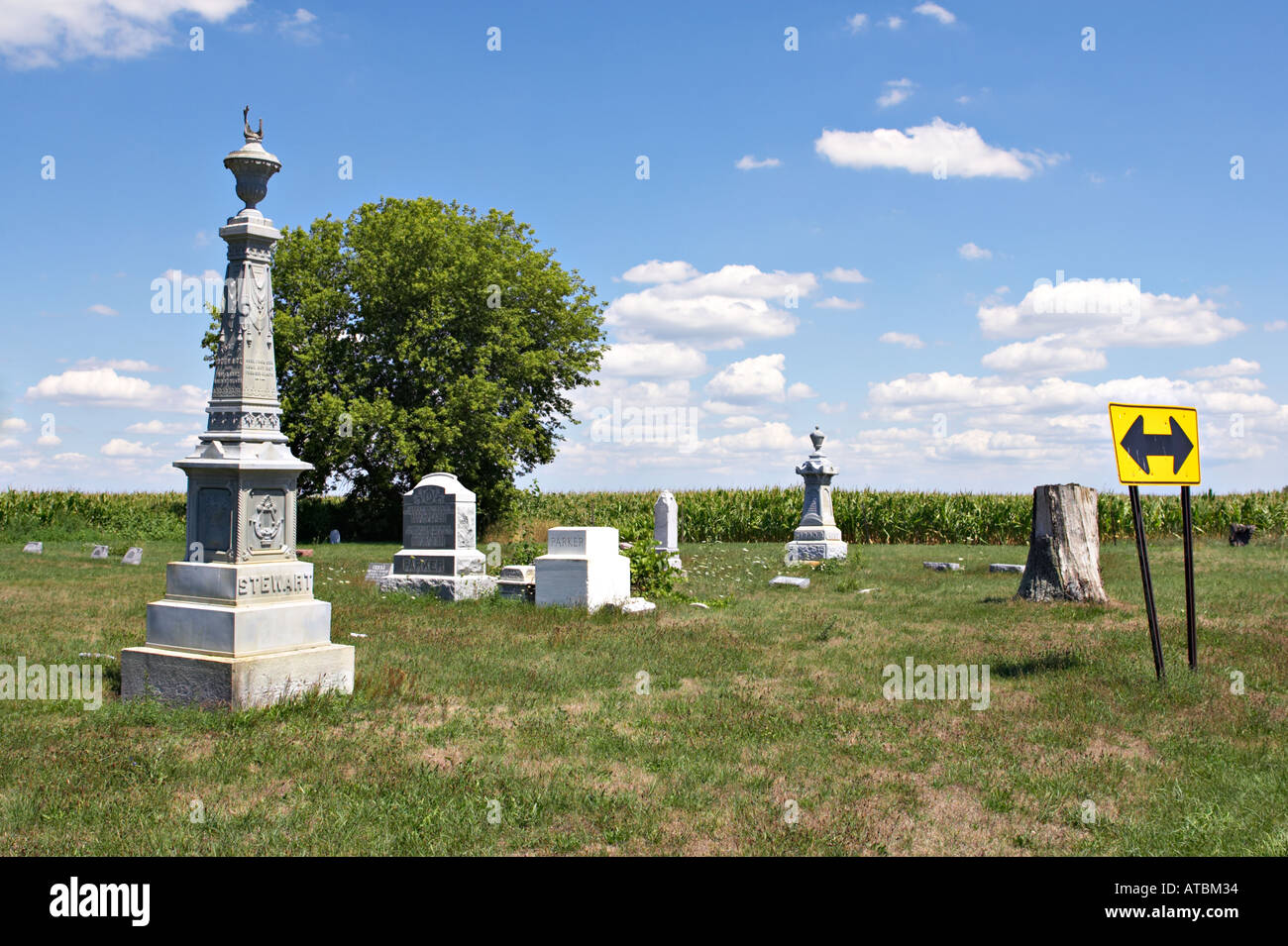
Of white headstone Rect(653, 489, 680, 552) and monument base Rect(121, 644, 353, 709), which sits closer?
monument base Rect(121, 644, 353, 709)

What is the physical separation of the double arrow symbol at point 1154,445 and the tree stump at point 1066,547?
191 inches

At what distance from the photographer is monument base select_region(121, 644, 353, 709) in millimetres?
7863

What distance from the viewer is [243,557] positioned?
8.27 m

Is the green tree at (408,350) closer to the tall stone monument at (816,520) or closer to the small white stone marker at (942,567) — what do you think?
the tall stone monument at (816,520)

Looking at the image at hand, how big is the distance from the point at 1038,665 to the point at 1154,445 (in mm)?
2557

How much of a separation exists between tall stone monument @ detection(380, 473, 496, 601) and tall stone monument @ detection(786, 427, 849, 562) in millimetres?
11153

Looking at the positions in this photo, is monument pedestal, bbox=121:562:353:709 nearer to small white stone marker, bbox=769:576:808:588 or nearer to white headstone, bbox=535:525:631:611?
white headstone, bbox=535:525:631:611

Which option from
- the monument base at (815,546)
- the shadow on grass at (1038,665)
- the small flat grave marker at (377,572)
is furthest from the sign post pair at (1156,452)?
the monument base at (815,546)

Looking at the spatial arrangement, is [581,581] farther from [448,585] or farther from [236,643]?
[236,643]

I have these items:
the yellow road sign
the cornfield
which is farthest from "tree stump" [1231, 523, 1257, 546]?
the yellow road sign

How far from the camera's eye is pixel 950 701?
8.66 meters
